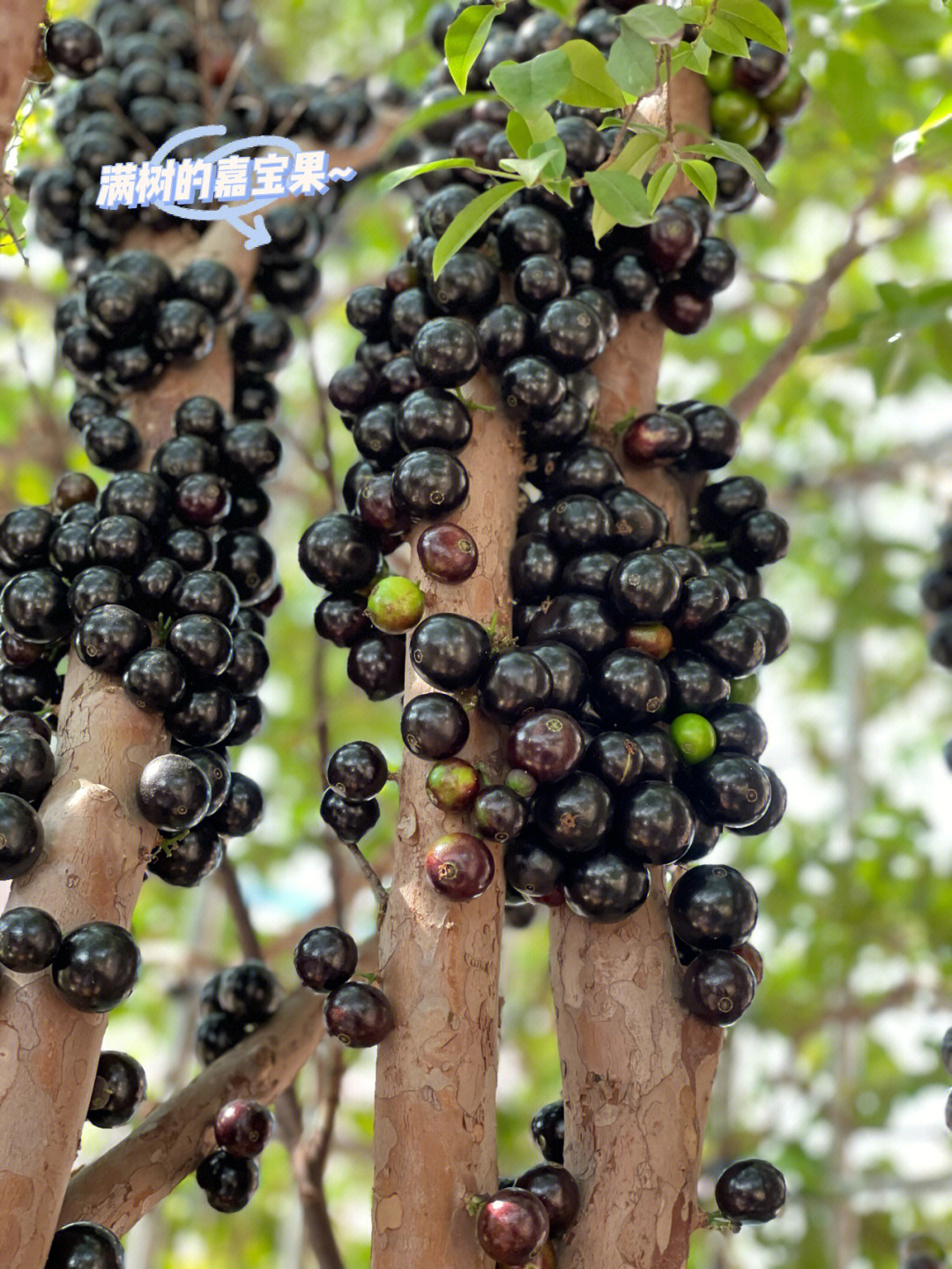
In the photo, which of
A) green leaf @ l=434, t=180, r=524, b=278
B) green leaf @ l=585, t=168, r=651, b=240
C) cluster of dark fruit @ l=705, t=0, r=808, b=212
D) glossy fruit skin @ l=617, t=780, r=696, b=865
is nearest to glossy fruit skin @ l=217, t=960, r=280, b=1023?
glossy fruit skin @ l=617, t=780, r=696, b=865

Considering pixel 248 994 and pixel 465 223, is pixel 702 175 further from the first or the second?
pixel 248 994

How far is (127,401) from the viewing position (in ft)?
6.33

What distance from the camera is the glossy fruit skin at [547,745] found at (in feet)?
4.42

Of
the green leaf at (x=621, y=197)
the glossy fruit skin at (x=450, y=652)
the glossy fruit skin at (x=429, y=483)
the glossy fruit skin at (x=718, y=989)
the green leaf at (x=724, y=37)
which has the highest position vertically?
the green leaf at (x=724, y=37)

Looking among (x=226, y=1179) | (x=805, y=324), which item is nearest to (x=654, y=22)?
(x=805, y=324)

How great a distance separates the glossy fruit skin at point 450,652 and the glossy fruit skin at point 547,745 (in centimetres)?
8

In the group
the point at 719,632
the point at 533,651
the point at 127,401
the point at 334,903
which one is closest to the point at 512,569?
the point at 533,651

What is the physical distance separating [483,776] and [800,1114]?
2686 mm

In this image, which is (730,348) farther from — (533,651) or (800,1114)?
(533,651)

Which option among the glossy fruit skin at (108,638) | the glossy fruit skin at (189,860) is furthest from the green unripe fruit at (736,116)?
the glossy fruit skin at (189,860)

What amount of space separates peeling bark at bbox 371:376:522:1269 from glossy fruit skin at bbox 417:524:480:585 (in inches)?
0.8

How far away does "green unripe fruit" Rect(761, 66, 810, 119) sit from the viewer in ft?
6.52

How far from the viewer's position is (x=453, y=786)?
1.37 metres

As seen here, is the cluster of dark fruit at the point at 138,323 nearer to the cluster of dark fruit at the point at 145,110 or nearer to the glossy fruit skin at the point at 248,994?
the cluster of dark fruit at the point at 145,110
